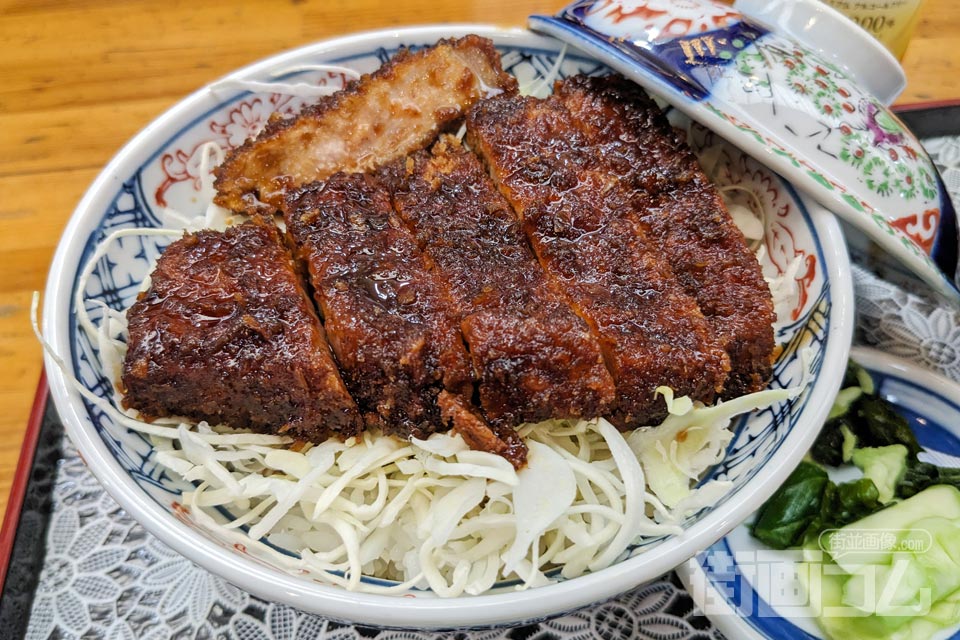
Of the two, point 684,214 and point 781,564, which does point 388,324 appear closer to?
point 684,214

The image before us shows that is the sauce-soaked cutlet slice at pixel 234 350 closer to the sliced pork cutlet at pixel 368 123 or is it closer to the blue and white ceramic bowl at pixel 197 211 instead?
the blue and white ceramic bowl at pixel 197 211

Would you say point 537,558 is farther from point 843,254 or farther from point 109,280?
point 109,280

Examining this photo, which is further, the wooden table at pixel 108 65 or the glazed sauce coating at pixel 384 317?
the wooden table at pixel 108 65

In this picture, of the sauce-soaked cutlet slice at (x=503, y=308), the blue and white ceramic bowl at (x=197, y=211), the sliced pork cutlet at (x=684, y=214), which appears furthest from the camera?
the sliced pork cutlet at (x=684, y=214)

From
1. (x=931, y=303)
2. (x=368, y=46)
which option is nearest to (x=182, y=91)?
(x=368, y=46)

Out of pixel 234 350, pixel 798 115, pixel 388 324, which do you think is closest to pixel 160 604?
pixel 234 350

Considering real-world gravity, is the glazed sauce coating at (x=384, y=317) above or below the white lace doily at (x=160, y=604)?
above

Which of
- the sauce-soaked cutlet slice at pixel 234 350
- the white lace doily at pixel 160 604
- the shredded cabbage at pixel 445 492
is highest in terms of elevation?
the sauce-soaked cutlet slice at pixel 234 350

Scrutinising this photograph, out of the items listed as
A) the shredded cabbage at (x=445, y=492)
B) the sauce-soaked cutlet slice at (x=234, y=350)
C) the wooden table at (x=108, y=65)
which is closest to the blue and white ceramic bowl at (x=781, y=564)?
the shredded cabbage at (x=445, y=492)
